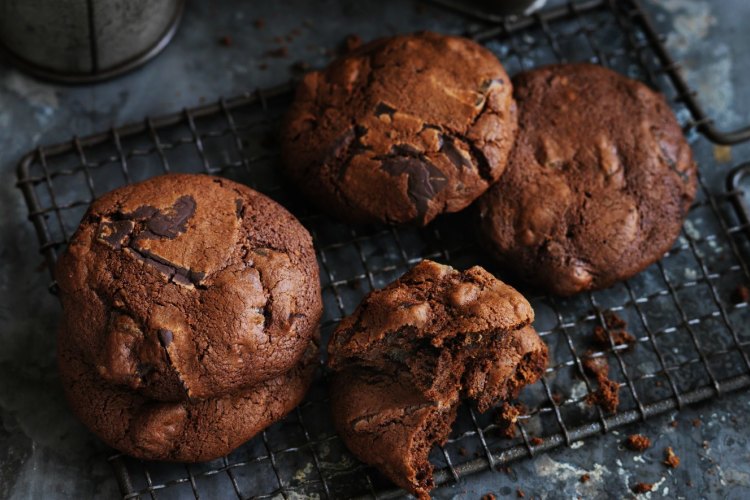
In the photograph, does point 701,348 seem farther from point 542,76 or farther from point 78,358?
point 78,358

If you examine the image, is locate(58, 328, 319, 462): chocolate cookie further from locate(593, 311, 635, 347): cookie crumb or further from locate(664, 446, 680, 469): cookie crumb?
locate(664, 446, 680, 469): cookie crumb

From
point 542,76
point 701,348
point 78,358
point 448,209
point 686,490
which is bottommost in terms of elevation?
point 686,490

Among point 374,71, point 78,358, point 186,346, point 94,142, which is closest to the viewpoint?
point 186,346

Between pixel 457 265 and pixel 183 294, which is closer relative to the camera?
pixel 183 294

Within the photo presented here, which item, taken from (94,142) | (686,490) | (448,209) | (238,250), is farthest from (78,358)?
(686,490)

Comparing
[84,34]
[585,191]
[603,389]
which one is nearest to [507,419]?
[603,389]

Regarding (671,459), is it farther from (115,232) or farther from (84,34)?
(84,34)

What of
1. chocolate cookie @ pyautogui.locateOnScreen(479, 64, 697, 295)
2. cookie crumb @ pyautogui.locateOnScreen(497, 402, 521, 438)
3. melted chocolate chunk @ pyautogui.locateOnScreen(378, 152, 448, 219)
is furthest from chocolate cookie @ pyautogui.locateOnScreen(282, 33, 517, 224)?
cookie crumb @ pyautogui.locateOnScreen(497, 402, 521, 438)
